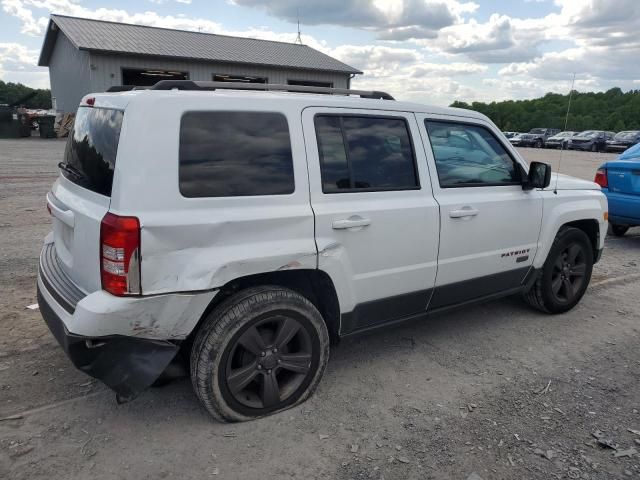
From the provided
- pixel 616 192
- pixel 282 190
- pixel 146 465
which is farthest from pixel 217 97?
pixel 616 192

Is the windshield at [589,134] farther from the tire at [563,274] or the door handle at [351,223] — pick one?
the door handle at [351,223]

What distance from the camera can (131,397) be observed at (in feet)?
9.02

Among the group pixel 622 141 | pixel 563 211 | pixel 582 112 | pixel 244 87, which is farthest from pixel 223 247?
pixel 582 112

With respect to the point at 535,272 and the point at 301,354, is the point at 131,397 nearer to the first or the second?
the point at 301,354

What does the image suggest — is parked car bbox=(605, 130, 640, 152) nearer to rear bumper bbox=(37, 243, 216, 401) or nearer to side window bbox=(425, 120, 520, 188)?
side window bbox=(425, 120, 520, 188)

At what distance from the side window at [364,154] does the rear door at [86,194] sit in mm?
1185

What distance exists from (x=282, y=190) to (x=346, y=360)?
1.52 m

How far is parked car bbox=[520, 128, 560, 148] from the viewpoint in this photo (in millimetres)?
39969

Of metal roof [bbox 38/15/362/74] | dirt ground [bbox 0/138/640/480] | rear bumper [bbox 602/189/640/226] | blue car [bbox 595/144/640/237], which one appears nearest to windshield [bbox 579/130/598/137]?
metal roof [bbox 38/15/362/74]

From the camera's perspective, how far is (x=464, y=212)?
367 cm

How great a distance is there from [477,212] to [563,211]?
3.77ft

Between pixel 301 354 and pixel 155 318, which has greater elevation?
pixel 155 318

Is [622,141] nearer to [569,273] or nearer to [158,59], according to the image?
[158,59]

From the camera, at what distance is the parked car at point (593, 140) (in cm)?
3444
